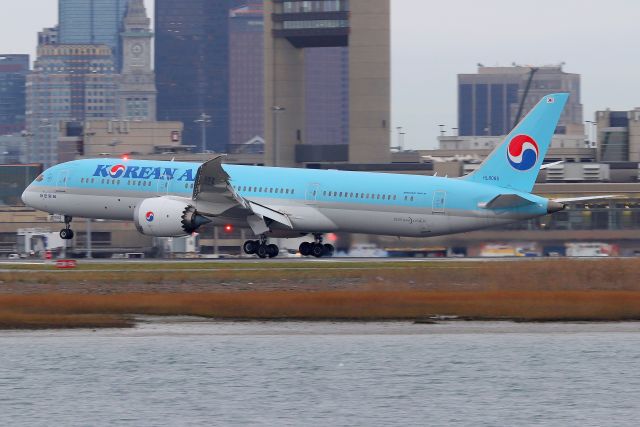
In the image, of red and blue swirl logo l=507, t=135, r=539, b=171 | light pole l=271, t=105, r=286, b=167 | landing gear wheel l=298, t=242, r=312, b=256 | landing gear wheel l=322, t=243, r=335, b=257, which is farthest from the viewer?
light pole l=271, t=105, r=286, b=167

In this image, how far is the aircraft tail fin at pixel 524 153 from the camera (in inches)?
2785

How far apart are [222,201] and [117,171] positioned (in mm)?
6930

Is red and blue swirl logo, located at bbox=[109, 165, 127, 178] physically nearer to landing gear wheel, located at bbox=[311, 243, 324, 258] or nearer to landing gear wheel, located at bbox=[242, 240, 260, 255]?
landing gear wheel, located at bbox=[242, 240, 260, 255]

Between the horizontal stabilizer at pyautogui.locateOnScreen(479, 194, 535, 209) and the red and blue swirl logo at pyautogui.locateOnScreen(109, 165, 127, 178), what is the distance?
20.4 meters

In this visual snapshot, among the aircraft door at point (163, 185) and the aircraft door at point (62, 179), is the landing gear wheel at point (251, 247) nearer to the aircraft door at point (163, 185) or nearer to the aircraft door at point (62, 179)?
the aircraft door at point (163, 185)

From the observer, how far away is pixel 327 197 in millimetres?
72188

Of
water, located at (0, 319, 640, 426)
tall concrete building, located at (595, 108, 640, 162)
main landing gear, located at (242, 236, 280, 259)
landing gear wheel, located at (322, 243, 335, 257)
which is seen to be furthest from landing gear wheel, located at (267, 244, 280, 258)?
tall concrete building, located at (595, 108, 640, 162)

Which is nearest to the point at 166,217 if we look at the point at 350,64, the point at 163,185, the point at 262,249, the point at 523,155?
the point at 163,185

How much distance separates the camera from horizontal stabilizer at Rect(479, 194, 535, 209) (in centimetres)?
6900

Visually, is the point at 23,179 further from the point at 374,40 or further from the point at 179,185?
the point at 179,185

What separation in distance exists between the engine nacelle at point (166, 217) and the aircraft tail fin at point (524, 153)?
15327 millimetres

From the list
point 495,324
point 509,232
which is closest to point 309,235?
point 509,232

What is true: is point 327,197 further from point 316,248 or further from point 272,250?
point 272,250

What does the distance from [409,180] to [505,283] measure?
11.8 m
